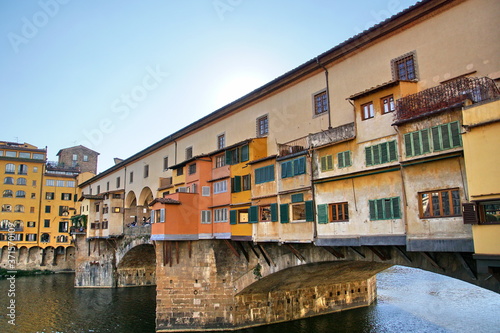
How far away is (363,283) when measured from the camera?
1233 inches

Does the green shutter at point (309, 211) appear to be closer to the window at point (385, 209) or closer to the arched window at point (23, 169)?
the window at point (385, 209)

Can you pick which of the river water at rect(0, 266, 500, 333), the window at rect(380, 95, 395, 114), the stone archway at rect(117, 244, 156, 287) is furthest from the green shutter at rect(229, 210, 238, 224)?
the stone archway at rect(117, 244, 156, 287)

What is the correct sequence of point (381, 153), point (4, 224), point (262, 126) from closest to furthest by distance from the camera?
point (381, 153) < point (262, 126) < point (4, 224)

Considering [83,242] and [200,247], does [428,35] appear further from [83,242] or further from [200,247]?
[83,242]

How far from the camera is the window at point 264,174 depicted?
2036 centimetres

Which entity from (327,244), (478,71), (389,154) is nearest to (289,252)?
(327,244)

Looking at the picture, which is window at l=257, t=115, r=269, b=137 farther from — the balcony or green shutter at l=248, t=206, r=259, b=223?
the balcony

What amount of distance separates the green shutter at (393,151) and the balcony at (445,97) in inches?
36.6

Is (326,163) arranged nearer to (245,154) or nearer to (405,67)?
(405,67)

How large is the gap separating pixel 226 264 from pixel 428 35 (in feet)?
57.9

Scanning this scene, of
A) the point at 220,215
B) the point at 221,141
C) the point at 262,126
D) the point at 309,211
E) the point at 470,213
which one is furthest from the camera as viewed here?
the point at 221,141

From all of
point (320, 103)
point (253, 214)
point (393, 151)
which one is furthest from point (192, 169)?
point (393, 151)

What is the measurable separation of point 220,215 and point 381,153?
13.3 m

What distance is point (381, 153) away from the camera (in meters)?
14.5
